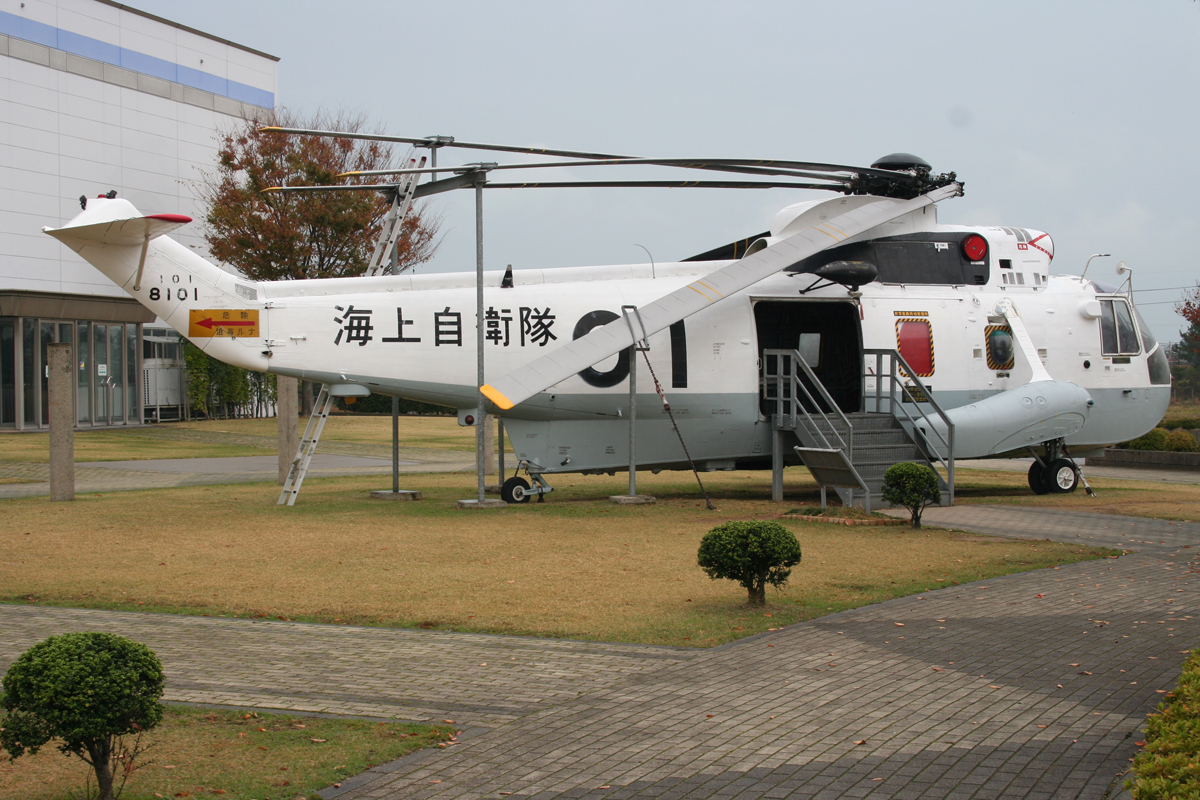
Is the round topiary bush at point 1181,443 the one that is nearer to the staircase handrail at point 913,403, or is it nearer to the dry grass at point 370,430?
the staircase handrail at point 913,403

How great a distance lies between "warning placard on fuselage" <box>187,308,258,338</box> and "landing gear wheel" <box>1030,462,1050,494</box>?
1431cm

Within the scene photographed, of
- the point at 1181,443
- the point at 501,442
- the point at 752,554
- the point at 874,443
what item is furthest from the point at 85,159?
the point at 752,554

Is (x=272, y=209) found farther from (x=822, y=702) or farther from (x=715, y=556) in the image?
(x=822, y=702)

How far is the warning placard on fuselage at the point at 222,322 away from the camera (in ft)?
52.3

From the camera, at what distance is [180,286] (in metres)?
15.8

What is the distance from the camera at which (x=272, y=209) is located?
4053 cm

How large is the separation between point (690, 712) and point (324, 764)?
2.11m

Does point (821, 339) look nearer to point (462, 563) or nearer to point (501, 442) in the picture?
point (501, 442)

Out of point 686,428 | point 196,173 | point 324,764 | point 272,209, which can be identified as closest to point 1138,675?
point 324,764

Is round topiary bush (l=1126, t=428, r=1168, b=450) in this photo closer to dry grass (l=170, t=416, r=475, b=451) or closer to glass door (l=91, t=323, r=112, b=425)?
dry grass (l=170, t=416, r=475, b=451)

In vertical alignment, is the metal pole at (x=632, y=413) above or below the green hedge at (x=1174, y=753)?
above

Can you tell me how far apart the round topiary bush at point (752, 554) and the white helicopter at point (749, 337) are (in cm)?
678

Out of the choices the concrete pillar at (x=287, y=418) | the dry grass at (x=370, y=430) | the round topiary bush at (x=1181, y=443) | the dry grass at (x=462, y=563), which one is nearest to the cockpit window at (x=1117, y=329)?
the dry grass at (x=462, y=563)

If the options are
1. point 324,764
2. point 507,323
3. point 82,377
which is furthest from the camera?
point 82,377
